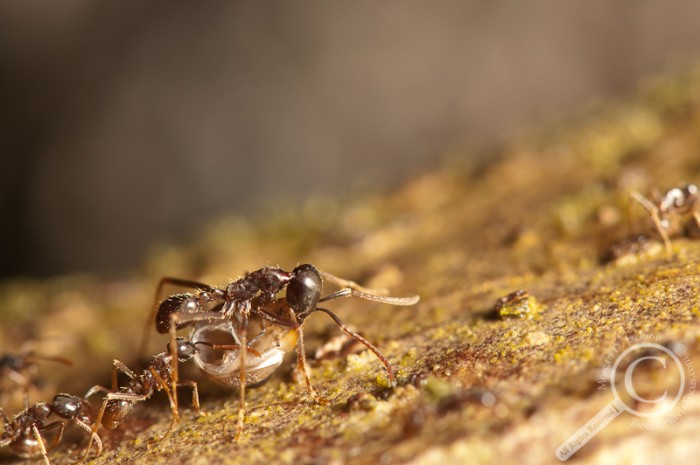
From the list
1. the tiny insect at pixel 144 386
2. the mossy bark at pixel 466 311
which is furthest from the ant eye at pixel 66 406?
the mossy bark at pixel 466 311

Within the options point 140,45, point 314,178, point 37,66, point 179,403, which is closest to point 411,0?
point 314,178

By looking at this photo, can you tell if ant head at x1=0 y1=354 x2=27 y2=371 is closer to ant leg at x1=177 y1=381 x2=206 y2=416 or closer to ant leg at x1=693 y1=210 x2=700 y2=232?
ant leg at x1=177 y1=381 x2=206 y2=416

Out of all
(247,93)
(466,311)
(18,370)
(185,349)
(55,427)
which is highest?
(247,93)

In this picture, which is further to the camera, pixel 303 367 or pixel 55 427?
pixel 55 427

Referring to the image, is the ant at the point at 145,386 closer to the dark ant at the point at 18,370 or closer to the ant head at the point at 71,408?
the ant head at the point at 71,408

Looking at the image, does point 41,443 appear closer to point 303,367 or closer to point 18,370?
point 18,370

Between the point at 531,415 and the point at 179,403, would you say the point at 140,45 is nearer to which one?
the point at 179,403

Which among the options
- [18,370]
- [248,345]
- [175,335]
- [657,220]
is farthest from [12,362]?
[657,220]

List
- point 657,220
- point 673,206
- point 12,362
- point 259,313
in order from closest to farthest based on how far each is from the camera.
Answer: point 259,313, point 657,220, point 673,206, point 12,362

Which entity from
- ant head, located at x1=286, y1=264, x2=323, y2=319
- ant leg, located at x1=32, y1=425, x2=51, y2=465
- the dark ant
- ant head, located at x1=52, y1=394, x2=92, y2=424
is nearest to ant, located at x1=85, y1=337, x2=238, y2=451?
ant head, located at x1=52, y1=394, x2=92, y2=424
